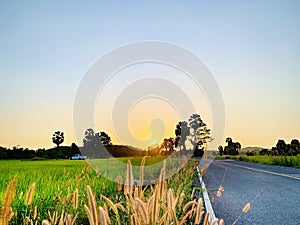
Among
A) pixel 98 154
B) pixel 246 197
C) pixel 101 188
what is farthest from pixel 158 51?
pixel 98 154

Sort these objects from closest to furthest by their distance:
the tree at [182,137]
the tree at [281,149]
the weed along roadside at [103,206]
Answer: the weed along roadside at [103,206], the tree at [182,137], the tree at [281,149]

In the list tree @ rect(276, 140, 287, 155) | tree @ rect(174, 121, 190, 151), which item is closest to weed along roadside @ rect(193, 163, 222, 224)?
tree @ rect(174, 121, 190, 151)

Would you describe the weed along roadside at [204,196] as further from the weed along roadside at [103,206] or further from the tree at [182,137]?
the tree at [182,137]

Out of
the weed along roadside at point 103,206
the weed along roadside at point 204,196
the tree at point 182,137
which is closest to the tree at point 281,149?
the tree at point 182,137

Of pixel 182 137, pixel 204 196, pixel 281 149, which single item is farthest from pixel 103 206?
pixel 281 149

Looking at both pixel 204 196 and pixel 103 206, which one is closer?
pixel 103 206

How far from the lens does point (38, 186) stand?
5906 millimetres

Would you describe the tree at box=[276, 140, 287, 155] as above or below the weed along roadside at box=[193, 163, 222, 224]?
above

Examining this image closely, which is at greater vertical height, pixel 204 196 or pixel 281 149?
pixel 281 149

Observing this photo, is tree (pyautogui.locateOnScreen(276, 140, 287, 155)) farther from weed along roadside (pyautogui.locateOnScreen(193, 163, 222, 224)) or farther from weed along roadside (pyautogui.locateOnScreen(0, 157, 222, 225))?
weed along roadside (pyautogui.locateOnScreen(0, 157, 222, 225))

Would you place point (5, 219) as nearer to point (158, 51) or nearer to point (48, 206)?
point (48, 206)

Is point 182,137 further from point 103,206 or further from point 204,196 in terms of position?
point 103,206

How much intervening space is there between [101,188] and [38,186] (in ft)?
4.03

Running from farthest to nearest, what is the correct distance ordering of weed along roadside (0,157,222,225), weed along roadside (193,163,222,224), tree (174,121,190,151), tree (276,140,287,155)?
tree (276,140,287,155)
tree (174,121,190,151)
weed along roadside (193,163,222,224)
weed along roadside (0,157,222,225)
